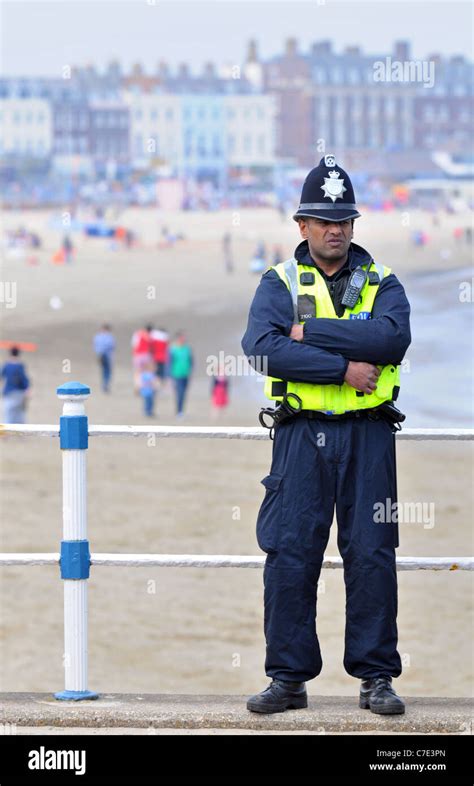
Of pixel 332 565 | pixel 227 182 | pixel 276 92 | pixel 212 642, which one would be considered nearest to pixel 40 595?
pixel 212 642

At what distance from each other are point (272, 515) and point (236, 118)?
146896mm

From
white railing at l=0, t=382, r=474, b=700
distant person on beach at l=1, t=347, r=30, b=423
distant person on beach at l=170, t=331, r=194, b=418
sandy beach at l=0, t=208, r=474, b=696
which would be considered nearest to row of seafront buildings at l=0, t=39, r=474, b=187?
sandy beach at l=0, t=208, r=474, b=696

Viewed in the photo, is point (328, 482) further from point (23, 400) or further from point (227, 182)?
point (227, 182)

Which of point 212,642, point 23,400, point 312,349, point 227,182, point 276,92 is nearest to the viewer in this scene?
point 312,349

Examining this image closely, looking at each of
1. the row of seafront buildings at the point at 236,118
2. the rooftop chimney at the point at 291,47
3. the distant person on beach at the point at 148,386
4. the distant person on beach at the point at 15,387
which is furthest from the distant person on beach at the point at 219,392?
the rooftop chimney at the point at 291,47

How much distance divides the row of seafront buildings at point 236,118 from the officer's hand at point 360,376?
12906 cm

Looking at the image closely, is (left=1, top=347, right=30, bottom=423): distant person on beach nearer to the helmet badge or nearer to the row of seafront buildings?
the helmet badge

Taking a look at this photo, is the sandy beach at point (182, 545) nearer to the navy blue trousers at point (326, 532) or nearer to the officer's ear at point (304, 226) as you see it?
the navy blue trousers at point (326, 532)

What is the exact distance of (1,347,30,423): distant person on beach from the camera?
69.8 ft

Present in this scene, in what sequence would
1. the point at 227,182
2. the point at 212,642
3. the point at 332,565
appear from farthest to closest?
1. the point at 227,182
2. the point at 212,642
3. the point at 332,565

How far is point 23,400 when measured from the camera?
22.0 m

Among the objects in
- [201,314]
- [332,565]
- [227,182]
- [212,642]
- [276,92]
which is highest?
[276,92]

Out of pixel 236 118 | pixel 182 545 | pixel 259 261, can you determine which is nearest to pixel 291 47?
pixel 236 118
